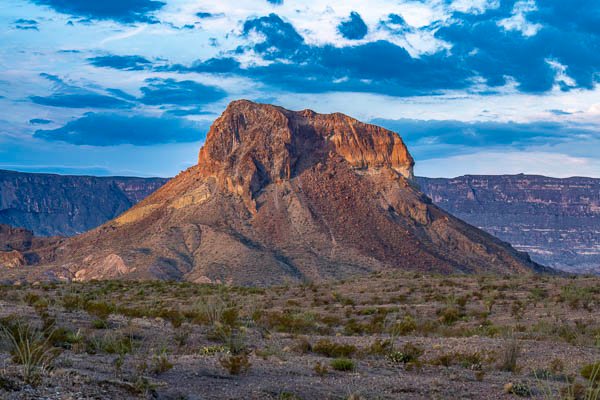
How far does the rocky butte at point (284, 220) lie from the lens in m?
93.2

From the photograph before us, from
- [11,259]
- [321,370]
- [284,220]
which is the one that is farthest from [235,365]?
[11,259]

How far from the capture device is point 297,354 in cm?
1791

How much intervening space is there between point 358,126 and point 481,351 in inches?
4237

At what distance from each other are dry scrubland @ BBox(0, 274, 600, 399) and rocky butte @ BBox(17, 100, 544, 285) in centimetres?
5595

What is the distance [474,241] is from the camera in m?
109

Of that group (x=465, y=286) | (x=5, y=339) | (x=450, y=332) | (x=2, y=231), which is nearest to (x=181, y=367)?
(x=5, y=339)

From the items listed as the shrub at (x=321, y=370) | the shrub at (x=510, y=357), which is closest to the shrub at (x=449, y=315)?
the shrub at (x=510, y=357)

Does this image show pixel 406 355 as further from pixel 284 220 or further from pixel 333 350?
pixel 284 220

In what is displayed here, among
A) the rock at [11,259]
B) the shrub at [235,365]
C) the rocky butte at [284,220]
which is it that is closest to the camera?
the shrub at [235,365]

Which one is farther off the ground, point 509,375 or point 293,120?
point 293,120

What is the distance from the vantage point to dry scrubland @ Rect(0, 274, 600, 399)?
12055 millimetres

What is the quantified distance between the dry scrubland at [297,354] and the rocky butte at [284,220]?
56.0m

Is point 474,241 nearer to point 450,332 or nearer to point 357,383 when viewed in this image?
point 450,332

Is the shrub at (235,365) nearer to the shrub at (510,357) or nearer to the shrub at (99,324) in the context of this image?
the shrub at (510,357)
